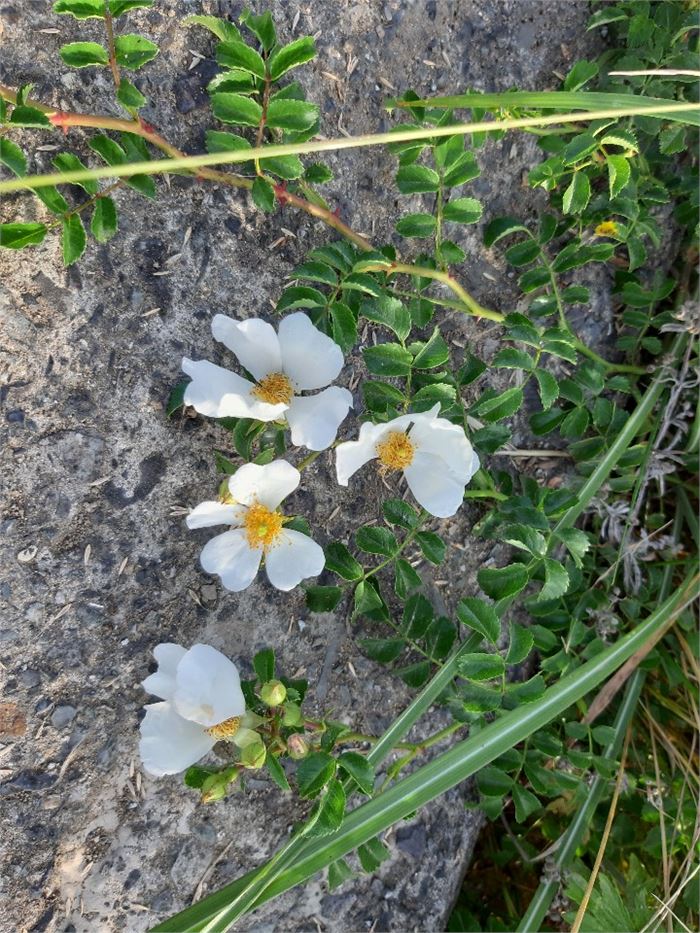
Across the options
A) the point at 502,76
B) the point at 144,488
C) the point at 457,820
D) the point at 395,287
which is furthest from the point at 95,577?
the point at 502,76

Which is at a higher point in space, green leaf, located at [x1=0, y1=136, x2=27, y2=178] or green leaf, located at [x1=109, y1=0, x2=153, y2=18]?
green leaf, located at [x1=109, y1=0, x2=153, y2=18]

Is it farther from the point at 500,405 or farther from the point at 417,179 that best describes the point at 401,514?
the point at 417,179

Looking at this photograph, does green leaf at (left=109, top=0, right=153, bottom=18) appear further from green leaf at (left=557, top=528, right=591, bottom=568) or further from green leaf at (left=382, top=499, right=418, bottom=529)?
green leaf at (left=557, top=528, right=591, bottom=568)

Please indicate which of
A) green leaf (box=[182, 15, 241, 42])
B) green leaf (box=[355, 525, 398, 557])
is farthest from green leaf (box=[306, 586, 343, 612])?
green leaf (box=[182, 15, 241, 42])

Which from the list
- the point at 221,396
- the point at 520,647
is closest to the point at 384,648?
the point at 520,647

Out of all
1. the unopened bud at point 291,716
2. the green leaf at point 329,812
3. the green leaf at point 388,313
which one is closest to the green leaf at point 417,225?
the green leaf at point 388,313

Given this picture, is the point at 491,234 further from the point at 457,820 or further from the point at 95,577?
the point at 457,820
